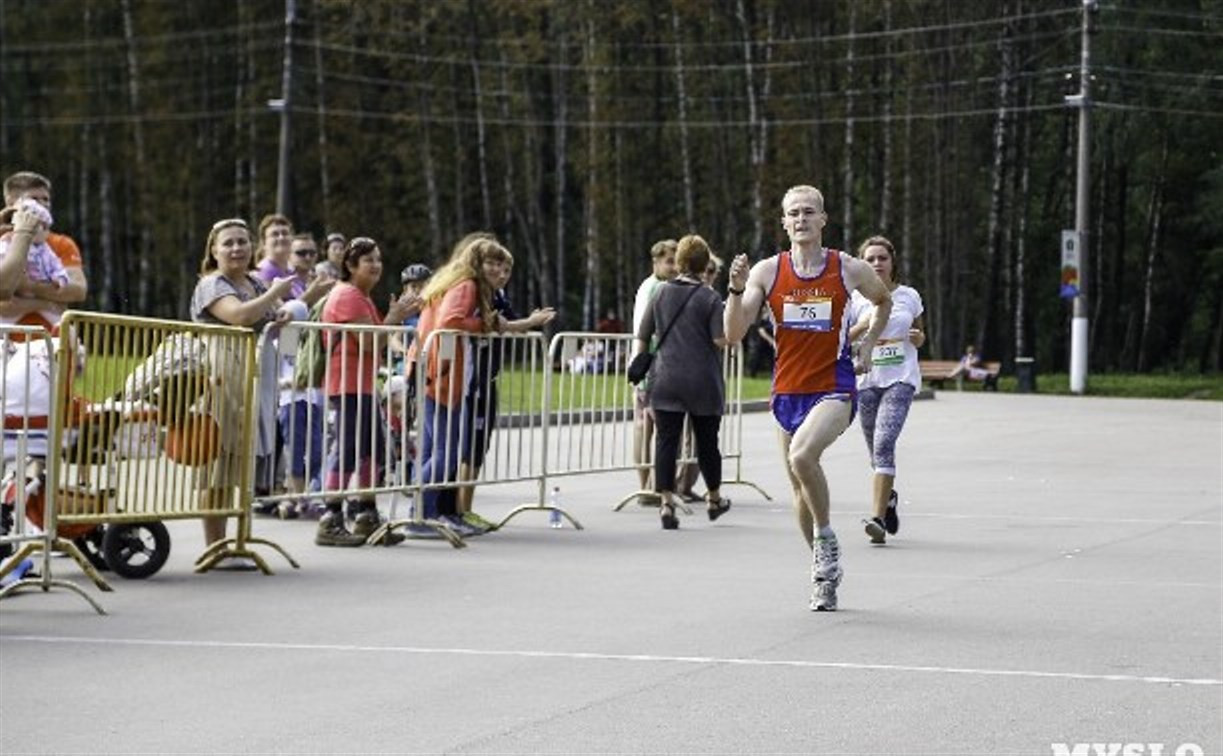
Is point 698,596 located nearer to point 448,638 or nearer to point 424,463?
point 448,638

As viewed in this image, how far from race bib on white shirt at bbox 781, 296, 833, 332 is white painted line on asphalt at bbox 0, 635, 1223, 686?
2672mm

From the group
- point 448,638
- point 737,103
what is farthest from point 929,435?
point 737,103

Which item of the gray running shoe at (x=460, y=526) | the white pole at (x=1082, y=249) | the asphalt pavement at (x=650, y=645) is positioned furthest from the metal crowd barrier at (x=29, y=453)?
the white pole at (x=1082, y=249)

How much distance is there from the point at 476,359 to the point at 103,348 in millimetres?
4338

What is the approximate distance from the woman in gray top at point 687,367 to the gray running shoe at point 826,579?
5.08m

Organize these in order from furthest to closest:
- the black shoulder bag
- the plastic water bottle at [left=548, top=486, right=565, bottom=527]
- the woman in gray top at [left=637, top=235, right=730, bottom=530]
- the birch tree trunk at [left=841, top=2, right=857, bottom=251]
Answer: the birch tree trunk at [left=841, top=2, right=857, bottom=251] → the black shoulder bag → the woman in gray top at [left=637, top=235, right=730, bottom=530] → the plastic water bottle at [left=548, top=486, right=565, bottom=527]

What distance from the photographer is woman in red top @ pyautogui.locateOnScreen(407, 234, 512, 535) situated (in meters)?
16.8

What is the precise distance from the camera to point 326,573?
14.2 metres

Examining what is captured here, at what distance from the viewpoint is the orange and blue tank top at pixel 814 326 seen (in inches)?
507

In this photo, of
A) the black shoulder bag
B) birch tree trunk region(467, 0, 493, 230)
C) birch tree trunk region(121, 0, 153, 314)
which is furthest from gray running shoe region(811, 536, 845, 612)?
birch tree trunk region(121, 0, 153, 314)

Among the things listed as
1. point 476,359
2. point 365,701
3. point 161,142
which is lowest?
point 365,701

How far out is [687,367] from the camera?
17812 mm

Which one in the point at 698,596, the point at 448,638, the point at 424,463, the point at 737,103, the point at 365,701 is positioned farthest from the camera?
the point at 737,103

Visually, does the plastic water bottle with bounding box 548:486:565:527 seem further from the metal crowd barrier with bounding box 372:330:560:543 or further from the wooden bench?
the wooden bench
